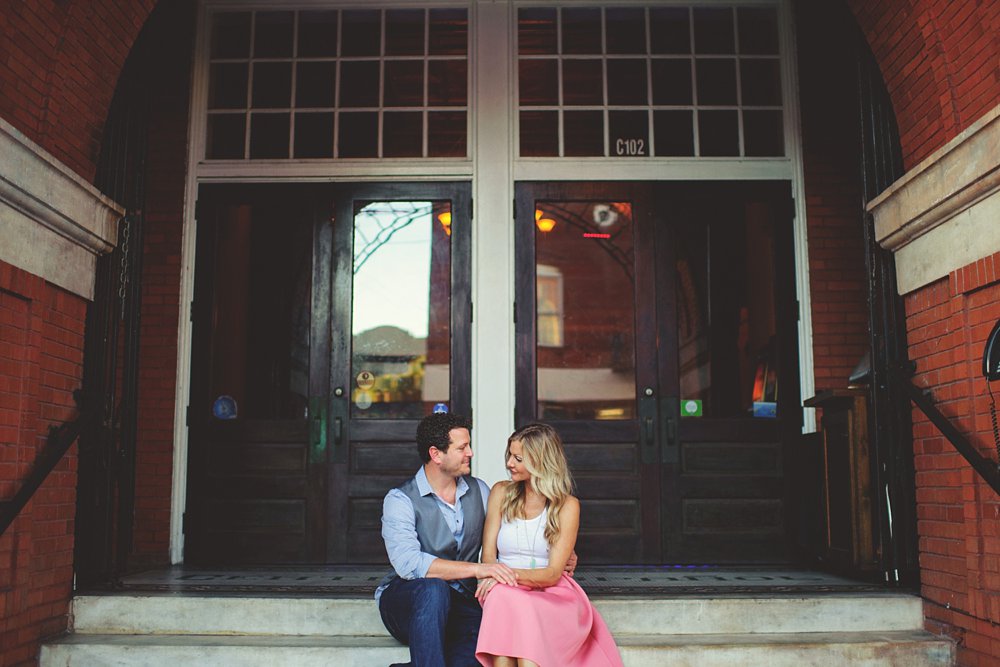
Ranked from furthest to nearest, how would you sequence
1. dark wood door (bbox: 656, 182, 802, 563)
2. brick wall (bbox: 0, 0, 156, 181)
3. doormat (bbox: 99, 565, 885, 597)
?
dark wood door (bbox: 656, 182, 802, 563), doormat (bbox: 99, 565, 885, 597), brick wall (bbox: 0, 0, 156, 181)

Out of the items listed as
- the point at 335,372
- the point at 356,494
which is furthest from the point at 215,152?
the point at 356,494

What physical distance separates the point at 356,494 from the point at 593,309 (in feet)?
6.81

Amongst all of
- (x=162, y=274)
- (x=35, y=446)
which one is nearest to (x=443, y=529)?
(x=35, y=446)

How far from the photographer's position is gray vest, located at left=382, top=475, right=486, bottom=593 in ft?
13.4

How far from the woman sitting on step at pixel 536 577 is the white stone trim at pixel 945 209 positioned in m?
2.05

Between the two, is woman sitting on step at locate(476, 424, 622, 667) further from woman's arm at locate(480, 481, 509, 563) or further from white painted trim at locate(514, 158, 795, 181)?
white painted trim at locate(514, 158, 795, 181)

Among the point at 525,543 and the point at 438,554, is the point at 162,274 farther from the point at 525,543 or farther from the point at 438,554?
the point at 525,543

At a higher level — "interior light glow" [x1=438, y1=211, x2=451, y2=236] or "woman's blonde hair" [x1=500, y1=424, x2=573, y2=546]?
"interior light glow" [x1=438, y1=211, x2=451, y2=236]

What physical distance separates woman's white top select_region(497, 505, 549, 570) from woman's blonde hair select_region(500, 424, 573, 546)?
3 cm

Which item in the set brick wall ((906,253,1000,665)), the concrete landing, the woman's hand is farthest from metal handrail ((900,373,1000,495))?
the woman's hand

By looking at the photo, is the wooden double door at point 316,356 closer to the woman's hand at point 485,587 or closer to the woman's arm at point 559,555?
the woman's arm at point 559,555

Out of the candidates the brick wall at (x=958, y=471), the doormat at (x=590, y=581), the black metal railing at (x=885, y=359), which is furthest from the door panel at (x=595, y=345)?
the brick wall at (x=958, y=471)

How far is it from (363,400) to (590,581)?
1990 mm

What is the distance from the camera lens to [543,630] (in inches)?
145
